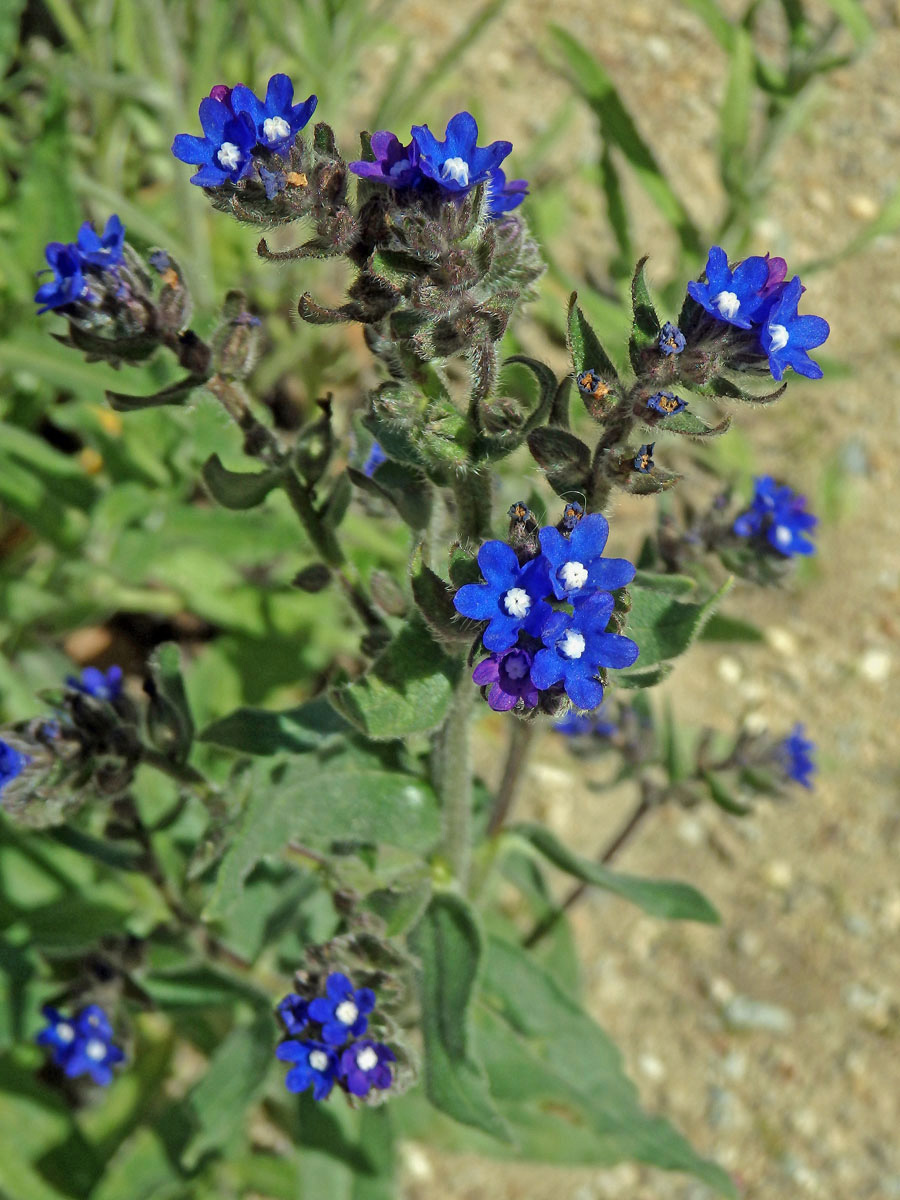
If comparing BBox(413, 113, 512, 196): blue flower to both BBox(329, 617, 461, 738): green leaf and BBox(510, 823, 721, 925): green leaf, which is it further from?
BBox(510, 823, 721, 925): green leaf

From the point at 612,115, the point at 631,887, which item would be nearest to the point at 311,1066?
the point at 631,887

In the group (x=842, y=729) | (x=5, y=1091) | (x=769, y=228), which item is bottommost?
(x=5, y=1091)

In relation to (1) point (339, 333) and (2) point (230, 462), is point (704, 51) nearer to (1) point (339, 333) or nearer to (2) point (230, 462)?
(1) point (339, 333)

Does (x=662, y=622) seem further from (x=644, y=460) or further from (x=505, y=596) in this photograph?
(x=505, y=596)

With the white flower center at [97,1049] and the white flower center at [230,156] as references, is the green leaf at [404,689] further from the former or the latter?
the white flower center at [97,1049]

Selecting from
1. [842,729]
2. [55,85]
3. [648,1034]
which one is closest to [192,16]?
[55,85]

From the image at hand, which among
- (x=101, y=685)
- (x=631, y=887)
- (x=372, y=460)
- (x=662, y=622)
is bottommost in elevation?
(x=631, y=887)

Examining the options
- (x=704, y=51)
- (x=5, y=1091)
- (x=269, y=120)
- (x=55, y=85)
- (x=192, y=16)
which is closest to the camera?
(x=269, y=120)
